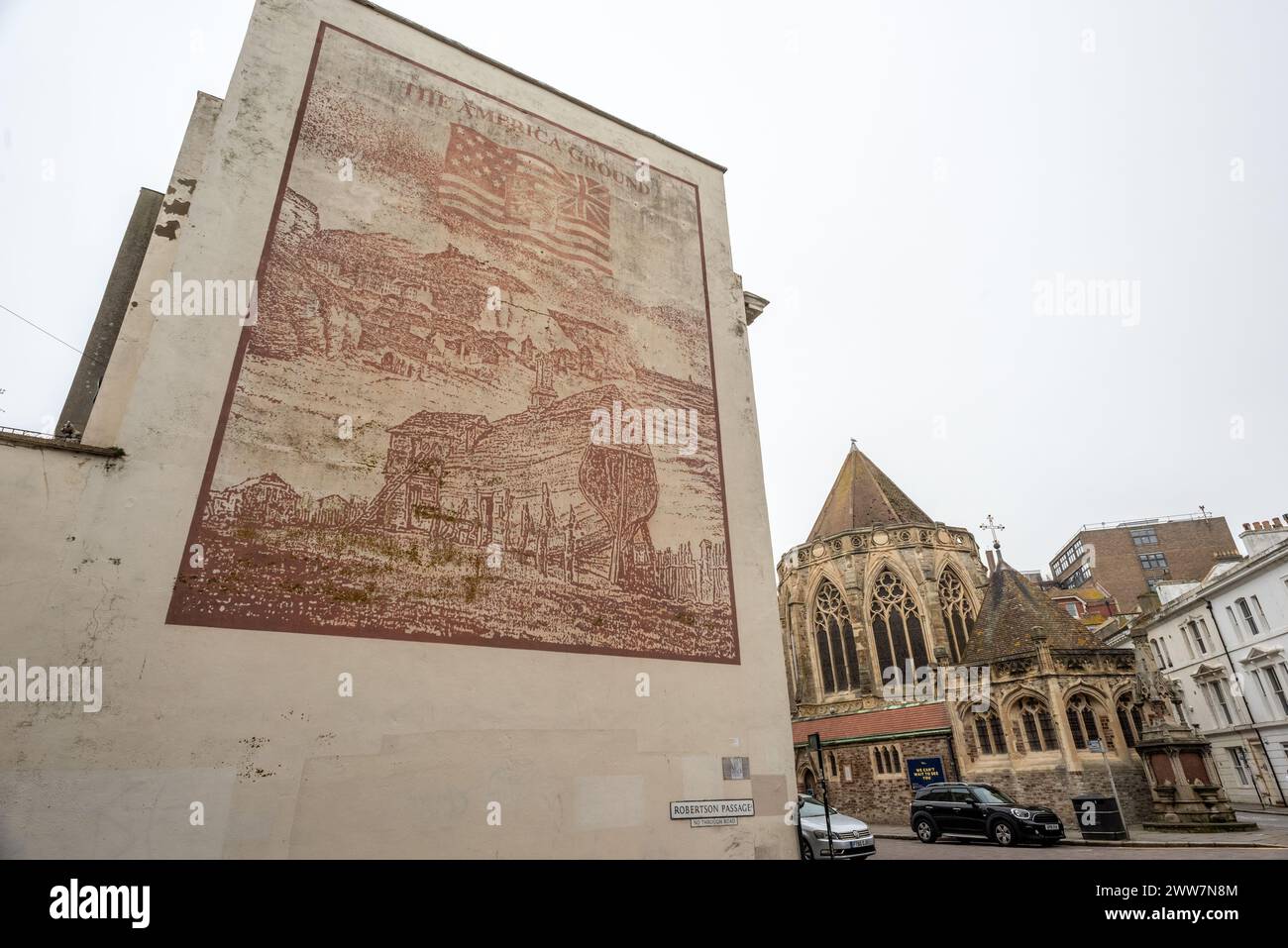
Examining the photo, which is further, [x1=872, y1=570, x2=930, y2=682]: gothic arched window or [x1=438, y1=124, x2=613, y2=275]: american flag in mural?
[x1=872, y1=570, x2=930, y2=682]: gothic arched window

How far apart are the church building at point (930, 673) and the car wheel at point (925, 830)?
147 inches

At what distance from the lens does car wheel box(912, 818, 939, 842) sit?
1708 cm

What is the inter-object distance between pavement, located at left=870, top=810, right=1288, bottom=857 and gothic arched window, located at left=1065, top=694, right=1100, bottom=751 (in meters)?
2.59

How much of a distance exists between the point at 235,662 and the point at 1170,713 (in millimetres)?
24371

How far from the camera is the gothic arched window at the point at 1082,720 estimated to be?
69.4ft

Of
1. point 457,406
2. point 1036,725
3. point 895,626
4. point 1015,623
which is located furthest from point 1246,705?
point 457,406

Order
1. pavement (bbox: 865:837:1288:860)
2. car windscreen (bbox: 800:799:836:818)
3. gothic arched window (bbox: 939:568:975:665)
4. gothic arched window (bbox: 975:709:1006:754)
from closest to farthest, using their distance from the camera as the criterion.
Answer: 1. pavement (bbox: 865:837:1288:860)
2. car windscreen (bbox: 800:799:836:818)
3. gothic arched window (bbox: 975:709:1006:754)
4. gothic arched window (bbox: 939:568:975:665)

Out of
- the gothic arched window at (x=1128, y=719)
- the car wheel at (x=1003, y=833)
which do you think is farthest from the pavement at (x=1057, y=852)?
the gothic arched window at (x=1128, y=719)

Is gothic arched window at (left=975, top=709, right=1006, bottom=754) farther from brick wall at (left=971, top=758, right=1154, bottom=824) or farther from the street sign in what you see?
the street sign

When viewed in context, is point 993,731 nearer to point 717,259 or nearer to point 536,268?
point 717,259

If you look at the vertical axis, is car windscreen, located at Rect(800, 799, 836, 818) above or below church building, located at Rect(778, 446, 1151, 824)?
below

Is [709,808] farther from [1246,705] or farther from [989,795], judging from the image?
[1246,705]

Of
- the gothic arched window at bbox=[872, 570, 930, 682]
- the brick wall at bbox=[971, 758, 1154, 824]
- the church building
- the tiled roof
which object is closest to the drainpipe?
the church building

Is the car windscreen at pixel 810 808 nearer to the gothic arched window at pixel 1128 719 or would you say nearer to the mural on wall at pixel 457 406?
the mural on wall at pixel 457 406
